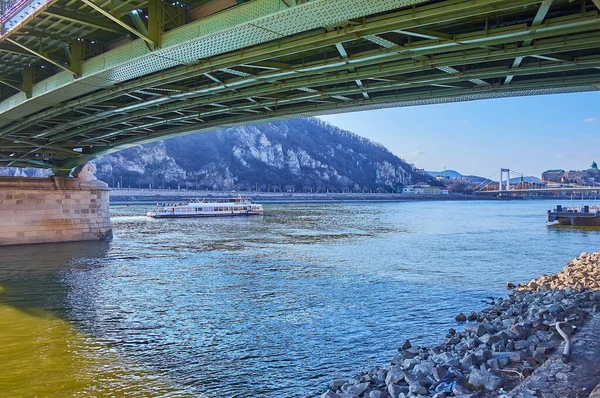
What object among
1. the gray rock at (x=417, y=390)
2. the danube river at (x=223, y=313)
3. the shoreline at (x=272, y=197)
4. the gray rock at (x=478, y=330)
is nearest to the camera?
the gray rock at (x=417, y=390)

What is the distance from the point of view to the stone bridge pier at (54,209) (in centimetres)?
3133

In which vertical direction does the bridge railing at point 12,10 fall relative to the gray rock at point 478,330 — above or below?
above

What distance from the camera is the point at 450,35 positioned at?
10.5 m

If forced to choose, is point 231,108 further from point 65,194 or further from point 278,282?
point 65,194

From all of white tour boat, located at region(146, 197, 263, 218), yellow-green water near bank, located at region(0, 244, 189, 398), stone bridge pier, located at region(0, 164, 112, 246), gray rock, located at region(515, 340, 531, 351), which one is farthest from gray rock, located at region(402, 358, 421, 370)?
white tour boat, located at region(146, 197, 263, 218)

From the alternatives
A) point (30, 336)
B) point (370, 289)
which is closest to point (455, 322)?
point (370, 289)

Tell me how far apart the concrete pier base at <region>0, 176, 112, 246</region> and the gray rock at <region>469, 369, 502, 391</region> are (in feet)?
108

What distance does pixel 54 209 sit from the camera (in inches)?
1313

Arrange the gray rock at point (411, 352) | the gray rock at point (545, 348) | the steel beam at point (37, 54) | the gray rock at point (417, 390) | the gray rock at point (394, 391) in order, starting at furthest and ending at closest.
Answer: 1. the steel beam at point (37, 54)
2. the gray rock at point (411, 352)
3. the gray rock at point (545, 348)
4. the gray rock at point (394, 391)
5. the gray rock at point (417, 390)

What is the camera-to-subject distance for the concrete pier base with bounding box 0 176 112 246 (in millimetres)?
31328

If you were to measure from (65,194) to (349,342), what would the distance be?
29.4 metres

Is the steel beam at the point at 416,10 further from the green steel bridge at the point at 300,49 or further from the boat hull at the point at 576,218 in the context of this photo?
the boat hull at the point at 576,218

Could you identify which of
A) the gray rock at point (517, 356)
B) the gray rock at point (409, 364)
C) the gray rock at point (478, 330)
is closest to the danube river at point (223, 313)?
the gray rock at point (478, 330)

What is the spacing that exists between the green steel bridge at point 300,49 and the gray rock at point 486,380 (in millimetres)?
5675
